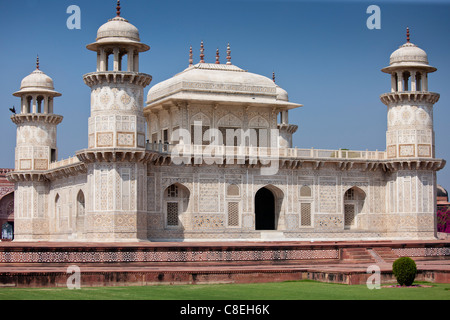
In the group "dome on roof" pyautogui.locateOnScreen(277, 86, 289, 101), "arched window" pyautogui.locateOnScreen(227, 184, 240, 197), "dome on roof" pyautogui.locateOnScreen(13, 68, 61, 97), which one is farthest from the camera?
"dome on roof" pyautogui.locateOnScreen(277, 86, 289, 101)

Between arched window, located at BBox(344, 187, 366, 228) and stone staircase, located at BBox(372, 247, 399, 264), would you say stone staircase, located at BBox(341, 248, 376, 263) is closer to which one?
stone staircase, located at BBox(372, 247, 399, 264)

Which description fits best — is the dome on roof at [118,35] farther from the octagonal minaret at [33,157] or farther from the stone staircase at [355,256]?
the stone staircase at [355,256]

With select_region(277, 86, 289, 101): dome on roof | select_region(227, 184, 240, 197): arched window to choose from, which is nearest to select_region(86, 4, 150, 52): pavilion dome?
select_region(227, 184, 240, 197): arched window

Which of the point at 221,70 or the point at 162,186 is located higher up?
the point at 221,70

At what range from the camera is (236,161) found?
28594 millimetres

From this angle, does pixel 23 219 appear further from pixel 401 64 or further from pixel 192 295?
pixel 192 295

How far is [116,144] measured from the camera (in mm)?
25672

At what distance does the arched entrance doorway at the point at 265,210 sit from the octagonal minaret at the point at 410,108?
15.3 ft

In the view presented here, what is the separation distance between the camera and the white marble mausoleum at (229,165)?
26.1m

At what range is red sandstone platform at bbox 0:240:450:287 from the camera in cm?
1634

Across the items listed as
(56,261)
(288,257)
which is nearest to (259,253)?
(288,257)

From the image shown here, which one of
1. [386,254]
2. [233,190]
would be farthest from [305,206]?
[386,254]

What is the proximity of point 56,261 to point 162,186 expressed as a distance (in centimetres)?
830

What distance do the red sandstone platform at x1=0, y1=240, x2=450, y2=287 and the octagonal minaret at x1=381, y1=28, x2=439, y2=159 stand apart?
22.1 ft
